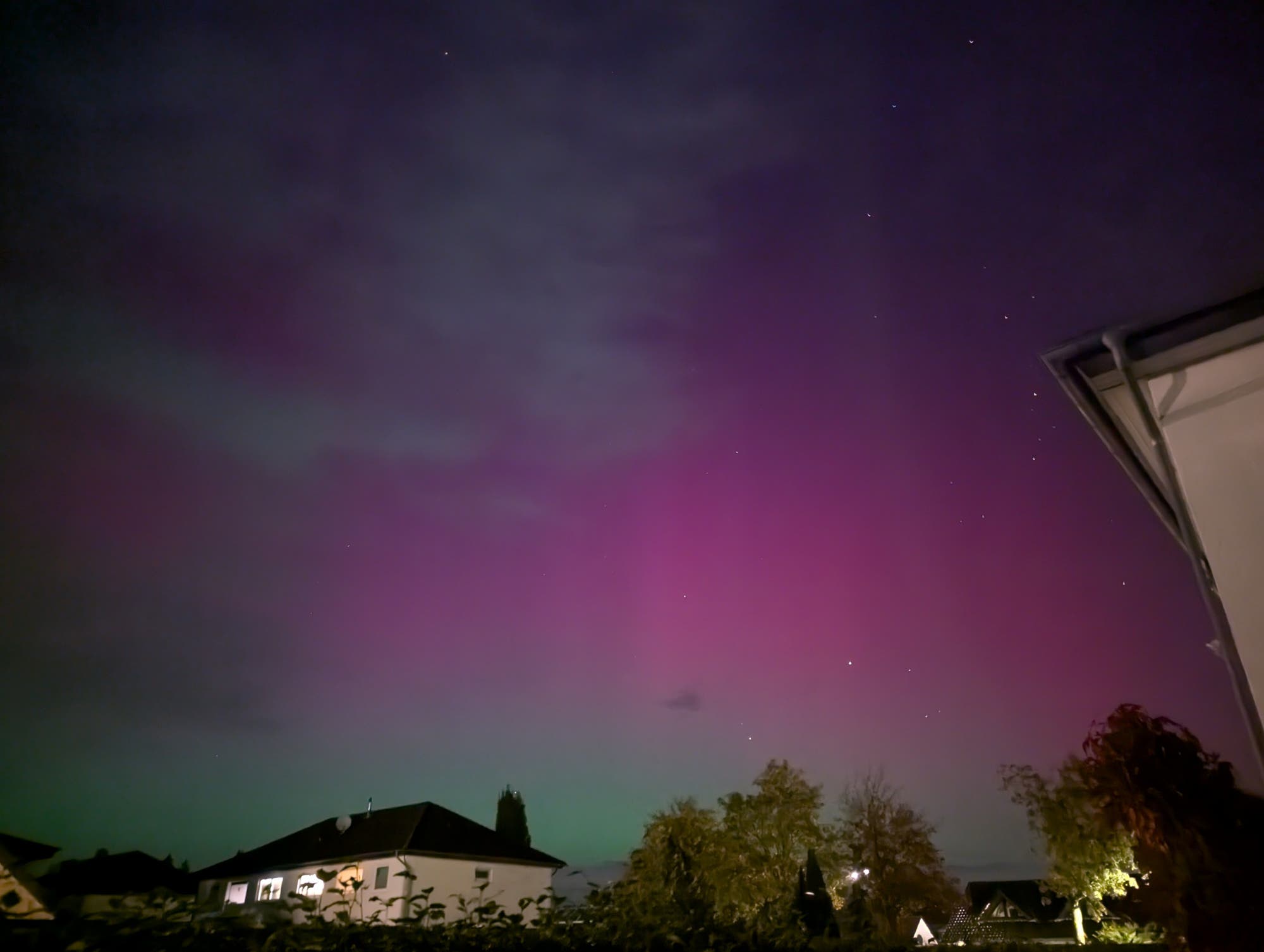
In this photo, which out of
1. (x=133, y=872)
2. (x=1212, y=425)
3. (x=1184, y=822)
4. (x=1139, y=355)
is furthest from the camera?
(x=133, y=872)

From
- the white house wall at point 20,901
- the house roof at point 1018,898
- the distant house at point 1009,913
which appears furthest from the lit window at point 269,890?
the house roof at point 1018,898

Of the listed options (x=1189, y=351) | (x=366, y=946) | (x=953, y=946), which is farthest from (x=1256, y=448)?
(x=953, y=946)

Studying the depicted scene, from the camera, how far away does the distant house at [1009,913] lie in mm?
59938

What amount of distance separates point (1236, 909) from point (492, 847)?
3876 cm

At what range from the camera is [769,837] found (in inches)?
1406

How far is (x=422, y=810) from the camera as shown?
4012cm

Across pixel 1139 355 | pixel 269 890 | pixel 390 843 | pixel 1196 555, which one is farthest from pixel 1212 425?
pixel 390 843

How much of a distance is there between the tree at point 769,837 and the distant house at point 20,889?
115 ft

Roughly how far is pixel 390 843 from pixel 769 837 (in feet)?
62.7

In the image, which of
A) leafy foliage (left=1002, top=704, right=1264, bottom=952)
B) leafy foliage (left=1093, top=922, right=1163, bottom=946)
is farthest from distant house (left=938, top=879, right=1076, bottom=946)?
leafy foliage (left=1002, top=704, right=1264, bottom=952)

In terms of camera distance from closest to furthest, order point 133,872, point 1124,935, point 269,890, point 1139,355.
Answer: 1. point 1139,355
2. point 269,890
3. point 1124,935
4. point 133,872

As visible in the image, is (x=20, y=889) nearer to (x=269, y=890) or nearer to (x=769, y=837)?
(x=269, y=890)

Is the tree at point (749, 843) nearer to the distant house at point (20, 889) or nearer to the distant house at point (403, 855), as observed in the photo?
the distant house at point (403, 855)

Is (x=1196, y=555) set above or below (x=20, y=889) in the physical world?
above
